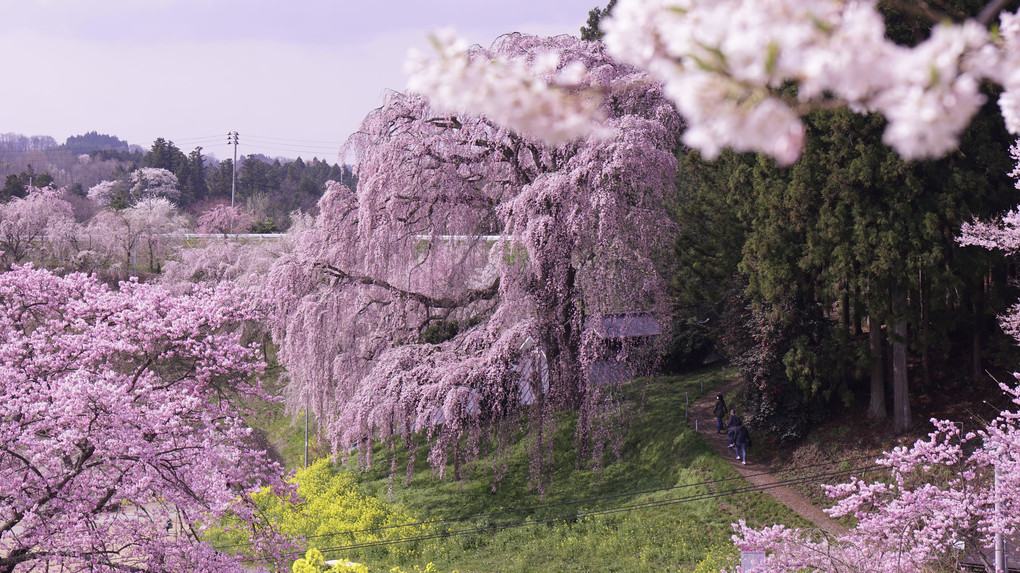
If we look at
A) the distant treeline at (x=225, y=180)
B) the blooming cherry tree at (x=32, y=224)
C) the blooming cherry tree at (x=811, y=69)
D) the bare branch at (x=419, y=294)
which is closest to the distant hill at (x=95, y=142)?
the distant treeline at (x=225, y=180)

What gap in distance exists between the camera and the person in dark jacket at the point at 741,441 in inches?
695

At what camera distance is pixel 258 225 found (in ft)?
174

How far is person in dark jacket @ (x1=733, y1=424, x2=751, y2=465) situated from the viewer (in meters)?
17.7

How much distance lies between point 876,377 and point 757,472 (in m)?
3.12

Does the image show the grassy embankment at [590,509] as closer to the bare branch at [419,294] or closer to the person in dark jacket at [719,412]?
the person in dark jacket at [719,412]

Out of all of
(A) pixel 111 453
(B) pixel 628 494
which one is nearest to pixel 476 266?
(B) pixel 628 494

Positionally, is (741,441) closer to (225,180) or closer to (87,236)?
(87,236)

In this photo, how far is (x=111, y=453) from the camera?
8.27 metres

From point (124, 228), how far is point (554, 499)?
101ft

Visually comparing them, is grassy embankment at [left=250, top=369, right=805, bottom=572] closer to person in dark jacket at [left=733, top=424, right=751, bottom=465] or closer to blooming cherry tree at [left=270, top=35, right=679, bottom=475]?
person in dark jacket at [left=733, top=424, right=751, bottom=465]

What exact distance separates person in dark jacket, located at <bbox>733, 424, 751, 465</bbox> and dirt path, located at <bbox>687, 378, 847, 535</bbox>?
5.1 inches

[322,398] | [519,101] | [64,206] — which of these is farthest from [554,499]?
[64,206]

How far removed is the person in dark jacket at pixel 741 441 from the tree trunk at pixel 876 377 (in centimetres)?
250

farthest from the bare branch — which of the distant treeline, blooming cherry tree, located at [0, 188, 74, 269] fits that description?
the distant treeline
